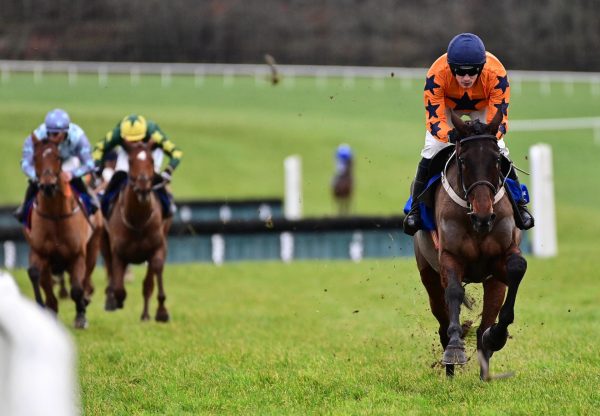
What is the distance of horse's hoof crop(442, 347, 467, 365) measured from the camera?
252 inches

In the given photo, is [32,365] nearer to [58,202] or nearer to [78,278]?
[58,202]

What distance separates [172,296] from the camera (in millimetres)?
14820

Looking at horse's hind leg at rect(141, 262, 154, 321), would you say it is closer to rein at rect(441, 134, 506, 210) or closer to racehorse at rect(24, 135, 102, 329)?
racehorse at rect(24, 135, 102, 329)

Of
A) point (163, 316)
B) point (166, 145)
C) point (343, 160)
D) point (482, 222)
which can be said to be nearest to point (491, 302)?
point (482, 222)

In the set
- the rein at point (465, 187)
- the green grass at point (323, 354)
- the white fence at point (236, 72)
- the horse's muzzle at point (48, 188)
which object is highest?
the white fence at point (236, 72)

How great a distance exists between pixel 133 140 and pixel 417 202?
440 centimetres

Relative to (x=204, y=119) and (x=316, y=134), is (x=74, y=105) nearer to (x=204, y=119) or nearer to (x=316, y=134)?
(x=204, y=119)

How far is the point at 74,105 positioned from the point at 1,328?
37.9 meters

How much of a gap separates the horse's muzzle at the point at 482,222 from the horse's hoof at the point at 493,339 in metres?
0.60

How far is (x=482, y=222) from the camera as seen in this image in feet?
20.8

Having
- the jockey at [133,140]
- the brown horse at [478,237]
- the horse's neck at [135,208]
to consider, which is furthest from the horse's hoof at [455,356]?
the horse's neck at [135,208]

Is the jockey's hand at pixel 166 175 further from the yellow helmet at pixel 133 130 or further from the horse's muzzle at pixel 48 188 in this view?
the horse's muzzle at pixel 48 188

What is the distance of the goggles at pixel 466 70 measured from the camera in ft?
22.4

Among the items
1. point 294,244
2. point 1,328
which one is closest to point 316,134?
point 294,244
